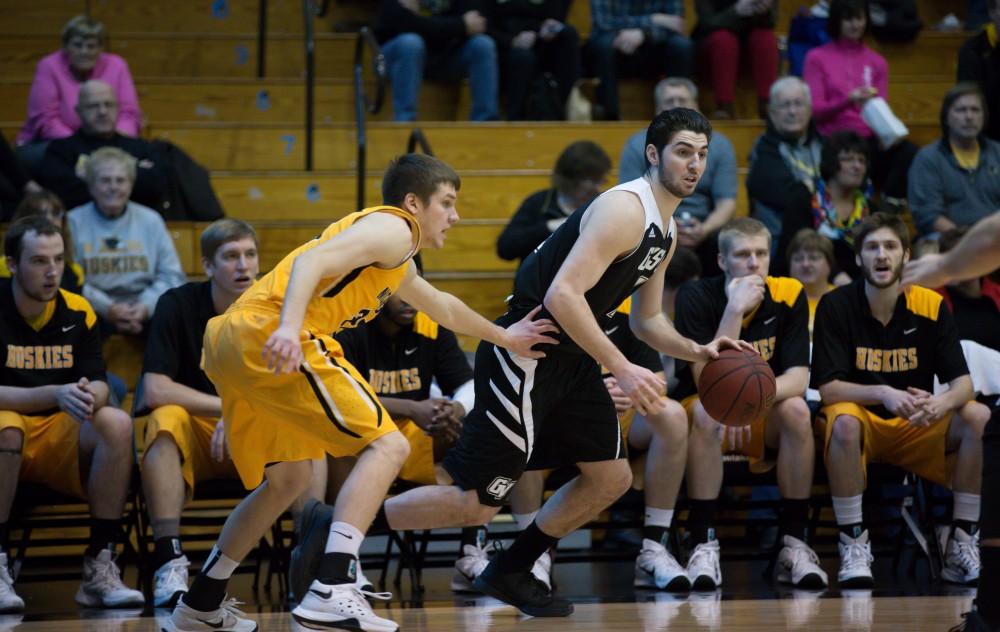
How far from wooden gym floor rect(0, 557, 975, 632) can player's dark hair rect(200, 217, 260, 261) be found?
4.58ft

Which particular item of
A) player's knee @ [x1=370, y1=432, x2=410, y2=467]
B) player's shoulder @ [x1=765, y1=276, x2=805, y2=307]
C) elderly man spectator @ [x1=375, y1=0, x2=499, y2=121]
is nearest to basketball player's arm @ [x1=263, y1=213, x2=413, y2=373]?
player's knee @ [x1=370, y1=432, x2=410, y2=467]

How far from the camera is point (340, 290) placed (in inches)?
145

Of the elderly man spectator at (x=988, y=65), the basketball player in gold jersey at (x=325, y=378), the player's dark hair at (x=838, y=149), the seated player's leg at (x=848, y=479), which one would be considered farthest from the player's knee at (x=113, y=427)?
the elderly man spectator at (x=988, y=65)

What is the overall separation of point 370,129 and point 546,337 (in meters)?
4.17

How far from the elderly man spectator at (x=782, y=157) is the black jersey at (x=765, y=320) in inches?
51.2

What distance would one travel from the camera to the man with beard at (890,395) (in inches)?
210

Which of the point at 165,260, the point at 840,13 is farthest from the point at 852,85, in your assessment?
the point at 165,260

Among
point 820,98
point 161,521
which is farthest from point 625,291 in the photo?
point 820,98

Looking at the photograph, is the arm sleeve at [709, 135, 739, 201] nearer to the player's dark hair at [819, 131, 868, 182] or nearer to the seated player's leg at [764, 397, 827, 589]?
the player's dark hair at [819, 131, 868, 182]

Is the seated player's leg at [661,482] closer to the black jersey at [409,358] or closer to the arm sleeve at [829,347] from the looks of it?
the arm sleeve at [829,347]

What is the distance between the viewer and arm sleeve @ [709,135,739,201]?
272 inches

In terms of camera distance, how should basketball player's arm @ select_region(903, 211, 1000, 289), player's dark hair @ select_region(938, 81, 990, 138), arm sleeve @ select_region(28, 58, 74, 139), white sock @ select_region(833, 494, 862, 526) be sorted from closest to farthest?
basketball player's arm @ select_region(903, 211, 1000, 289)
white sock @ select_region(833, 494, 862, 526)
player's dark hair @ select_region(938, 81, 990, 138)
arm sleeve @ select_region(28, 58, 74, 139)

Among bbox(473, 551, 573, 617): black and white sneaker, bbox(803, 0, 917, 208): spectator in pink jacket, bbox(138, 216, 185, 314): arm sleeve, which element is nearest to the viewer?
bbox(473, 551, 573, 617): black and white sneaker

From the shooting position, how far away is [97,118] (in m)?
6.86
